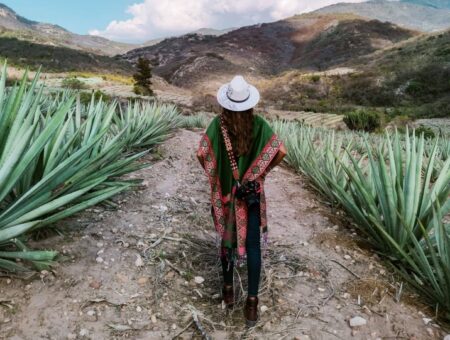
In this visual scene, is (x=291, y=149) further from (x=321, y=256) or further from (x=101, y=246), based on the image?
(x=101, y=246)

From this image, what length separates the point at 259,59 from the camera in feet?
257

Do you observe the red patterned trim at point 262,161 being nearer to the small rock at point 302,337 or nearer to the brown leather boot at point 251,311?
the brown leather boot at point 251,311

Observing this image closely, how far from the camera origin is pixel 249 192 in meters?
2.03

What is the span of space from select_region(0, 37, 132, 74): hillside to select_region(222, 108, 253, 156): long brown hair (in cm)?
5056

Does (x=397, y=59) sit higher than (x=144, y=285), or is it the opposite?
(x=397, y=59)

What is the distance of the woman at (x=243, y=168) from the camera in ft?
6.62

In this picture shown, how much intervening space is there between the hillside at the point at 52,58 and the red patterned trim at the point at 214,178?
50.5 metres

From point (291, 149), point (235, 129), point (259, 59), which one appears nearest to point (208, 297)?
point (235, 129)

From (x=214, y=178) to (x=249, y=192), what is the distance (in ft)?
0.69

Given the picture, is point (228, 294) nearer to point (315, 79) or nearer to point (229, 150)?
point (229, 150)

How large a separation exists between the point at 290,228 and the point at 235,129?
1.46 meters

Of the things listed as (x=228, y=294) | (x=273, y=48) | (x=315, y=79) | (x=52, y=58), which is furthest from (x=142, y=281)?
(x=273, y=48)

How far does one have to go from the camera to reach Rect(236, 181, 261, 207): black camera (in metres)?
2.03

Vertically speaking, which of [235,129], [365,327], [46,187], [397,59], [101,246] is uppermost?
[397,59]
